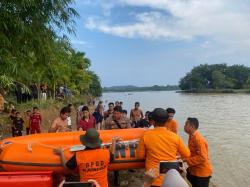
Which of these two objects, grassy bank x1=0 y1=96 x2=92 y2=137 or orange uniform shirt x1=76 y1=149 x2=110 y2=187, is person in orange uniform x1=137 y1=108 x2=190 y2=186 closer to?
orange uniform shirt x1=76 y1=149 x2=110 y2=187

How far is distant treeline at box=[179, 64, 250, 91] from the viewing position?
105 metres

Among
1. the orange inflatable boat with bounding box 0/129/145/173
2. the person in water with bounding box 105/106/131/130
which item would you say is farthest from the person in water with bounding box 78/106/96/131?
the orange inflatable boat with bounding box 0/129/145/173

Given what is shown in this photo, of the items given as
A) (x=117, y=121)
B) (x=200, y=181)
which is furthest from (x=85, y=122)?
(x=200, y=181)

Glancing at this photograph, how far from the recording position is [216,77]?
106 m

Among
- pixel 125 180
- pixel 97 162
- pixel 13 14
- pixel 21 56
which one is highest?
pixel 13 14

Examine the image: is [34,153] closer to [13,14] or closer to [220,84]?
[13,14]

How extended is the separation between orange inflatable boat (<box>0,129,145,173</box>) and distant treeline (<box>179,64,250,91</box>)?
3959 inches

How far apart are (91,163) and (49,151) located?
1839 millimetres

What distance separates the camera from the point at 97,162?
13.4 ft

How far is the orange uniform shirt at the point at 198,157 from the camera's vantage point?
496 centimetres

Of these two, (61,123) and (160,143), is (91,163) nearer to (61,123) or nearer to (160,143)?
(160,143)

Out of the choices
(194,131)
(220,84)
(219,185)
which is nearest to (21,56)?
(194,131)

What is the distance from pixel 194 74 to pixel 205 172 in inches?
4384

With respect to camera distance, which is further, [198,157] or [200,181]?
[200,181]
